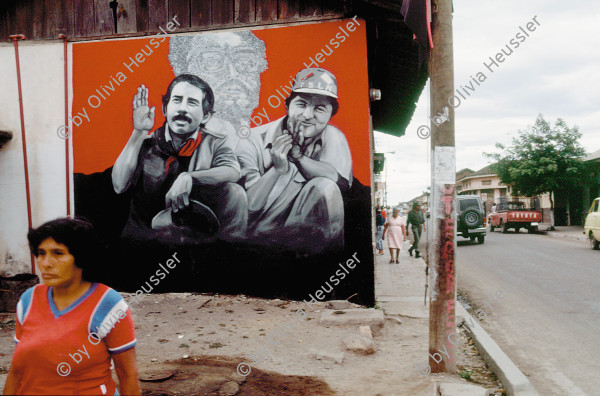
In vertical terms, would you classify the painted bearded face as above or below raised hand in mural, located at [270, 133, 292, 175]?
above

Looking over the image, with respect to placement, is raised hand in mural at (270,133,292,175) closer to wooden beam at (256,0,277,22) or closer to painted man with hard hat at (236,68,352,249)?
painted man with hard hat at (236,68,352,249)

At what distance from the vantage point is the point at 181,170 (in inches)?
318

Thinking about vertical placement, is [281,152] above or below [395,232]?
above

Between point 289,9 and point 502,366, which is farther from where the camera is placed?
point 289,9

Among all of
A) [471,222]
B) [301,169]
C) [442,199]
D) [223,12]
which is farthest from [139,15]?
[471,222]

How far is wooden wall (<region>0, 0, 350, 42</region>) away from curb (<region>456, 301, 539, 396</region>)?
507cm

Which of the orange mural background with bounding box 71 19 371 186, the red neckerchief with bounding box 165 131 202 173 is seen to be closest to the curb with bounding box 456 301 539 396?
the orange mural background with bounding box 71 19 371 186

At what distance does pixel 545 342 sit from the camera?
245 inches

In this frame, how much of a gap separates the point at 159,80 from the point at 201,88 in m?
0.73

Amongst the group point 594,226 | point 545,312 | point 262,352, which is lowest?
point 545,312

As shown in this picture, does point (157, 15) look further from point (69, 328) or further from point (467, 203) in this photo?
point (467, 203)

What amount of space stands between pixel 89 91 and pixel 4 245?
117 inches

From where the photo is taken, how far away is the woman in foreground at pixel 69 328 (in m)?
2.09

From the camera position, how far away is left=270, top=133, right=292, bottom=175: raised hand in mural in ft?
25.5
